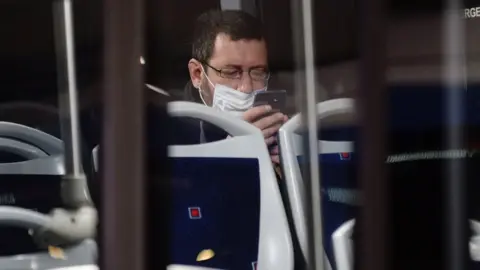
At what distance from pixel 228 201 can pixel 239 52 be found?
36 cm

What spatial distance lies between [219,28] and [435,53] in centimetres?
54

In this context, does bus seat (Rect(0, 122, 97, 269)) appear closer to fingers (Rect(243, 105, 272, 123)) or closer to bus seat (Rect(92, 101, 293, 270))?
bus seat (Rect(92, 101, 293, 270))

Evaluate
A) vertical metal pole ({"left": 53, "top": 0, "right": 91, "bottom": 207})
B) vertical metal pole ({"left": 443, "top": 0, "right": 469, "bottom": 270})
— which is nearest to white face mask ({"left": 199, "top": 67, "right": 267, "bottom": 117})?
vertical metal pole ({"left": 53, "top": 0, "right": 91, "bottom": 207})

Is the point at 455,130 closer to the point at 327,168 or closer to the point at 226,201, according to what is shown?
the point at 327,168

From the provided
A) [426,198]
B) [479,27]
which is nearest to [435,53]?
[479,27]

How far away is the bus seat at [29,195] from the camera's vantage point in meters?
2.01

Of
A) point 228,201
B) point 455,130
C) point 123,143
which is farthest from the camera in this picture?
point 455,130

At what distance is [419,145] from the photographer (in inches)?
85.4

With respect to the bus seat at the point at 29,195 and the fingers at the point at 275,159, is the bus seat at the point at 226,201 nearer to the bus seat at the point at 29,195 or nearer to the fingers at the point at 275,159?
the fingers at the point at 275,159

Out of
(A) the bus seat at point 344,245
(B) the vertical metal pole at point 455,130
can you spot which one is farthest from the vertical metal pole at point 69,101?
(B) the vertical metal pole at point 455,130

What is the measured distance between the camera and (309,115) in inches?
82.4

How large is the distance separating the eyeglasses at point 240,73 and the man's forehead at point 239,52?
13 mm

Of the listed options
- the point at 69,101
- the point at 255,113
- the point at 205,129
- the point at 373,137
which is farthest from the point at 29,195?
the point at 373,137

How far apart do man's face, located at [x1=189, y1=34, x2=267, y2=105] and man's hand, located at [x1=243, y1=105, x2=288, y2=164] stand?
0.06 m
